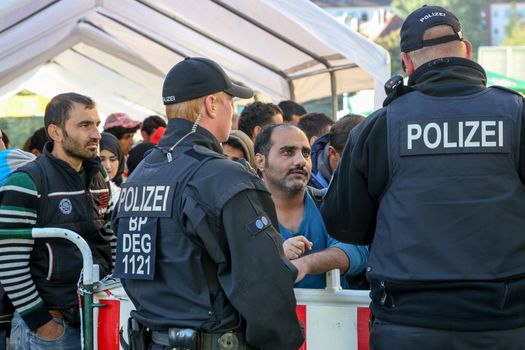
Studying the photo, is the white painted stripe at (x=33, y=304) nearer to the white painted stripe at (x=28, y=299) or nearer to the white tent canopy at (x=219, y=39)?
the white painted stripe at (x=28, y=299)

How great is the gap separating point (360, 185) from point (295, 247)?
0.58 meters

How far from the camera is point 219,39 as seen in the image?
10883 mm

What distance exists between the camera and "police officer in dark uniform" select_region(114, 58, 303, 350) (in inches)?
126

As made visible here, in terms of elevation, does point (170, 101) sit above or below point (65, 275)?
above

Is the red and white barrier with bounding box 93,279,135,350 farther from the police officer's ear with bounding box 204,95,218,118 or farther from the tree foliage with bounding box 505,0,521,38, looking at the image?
the tree foliage with bounding box 505,0,521,38

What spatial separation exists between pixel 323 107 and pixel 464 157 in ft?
33.0

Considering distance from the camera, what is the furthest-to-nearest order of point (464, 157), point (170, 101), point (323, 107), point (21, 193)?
point (323, 107)
point (21, 193)
point (170, 101)
point (464, 157)

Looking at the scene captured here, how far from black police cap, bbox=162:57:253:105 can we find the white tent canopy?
3514 millimetres

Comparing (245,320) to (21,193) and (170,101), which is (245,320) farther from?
(21,193)

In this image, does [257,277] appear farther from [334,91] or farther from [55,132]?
[334,91]

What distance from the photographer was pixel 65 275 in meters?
4.66

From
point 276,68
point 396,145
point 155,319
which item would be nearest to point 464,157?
point 396,145

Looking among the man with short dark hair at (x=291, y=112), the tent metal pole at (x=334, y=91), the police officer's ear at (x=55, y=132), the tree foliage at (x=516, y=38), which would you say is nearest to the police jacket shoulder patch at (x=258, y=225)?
the police officer's ear at (x=55, y=132)

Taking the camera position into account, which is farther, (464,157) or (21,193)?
(21,193)
